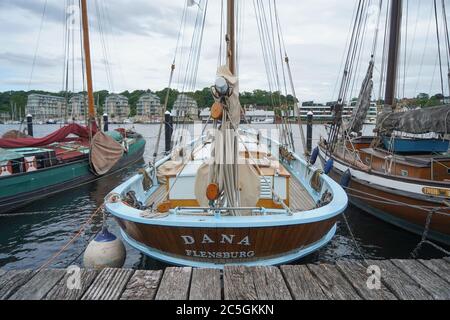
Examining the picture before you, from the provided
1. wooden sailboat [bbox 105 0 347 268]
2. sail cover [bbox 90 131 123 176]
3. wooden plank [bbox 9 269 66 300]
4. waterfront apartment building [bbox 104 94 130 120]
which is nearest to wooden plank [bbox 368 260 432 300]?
wooden sailboat [bbox 105 0 347 268]

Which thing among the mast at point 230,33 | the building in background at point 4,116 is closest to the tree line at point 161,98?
the building in background at point 4,116

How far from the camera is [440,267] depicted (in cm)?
320

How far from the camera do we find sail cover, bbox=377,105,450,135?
8.48 meters

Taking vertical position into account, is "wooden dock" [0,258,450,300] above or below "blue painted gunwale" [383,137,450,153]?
below

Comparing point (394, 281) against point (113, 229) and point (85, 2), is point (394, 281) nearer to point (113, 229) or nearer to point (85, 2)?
point (113, 229)

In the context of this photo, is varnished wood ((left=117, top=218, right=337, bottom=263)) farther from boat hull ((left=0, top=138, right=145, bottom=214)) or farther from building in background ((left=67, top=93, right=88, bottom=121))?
building in background ((left=67, top=93, right=88, bottom=121))

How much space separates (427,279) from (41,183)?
1346 centimetres

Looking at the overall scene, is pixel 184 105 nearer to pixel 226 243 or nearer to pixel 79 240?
pixel 79 240

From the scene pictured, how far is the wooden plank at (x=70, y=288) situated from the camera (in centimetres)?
271

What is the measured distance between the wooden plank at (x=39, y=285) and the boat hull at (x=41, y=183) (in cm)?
978

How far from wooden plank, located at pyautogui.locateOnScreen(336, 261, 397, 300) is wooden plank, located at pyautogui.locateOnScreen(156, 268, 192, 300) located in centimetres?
157
